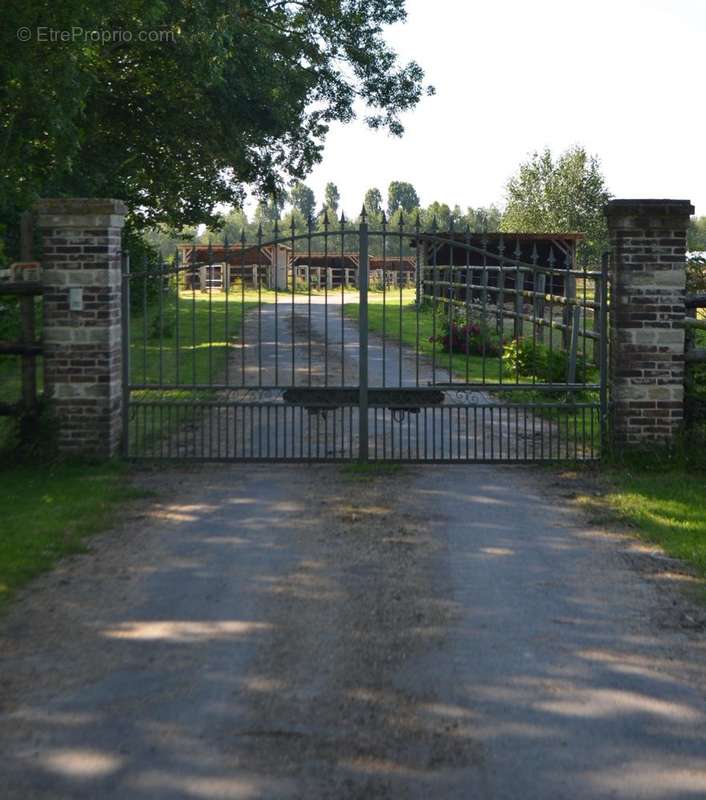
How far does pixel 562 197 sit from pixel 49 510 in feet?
228

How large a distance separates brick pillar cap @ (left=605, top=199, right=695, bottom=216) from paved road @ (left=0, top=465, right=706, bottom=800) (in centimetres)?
341

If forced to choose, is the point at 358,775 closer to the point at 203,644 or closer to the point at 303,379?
the point at 203,644

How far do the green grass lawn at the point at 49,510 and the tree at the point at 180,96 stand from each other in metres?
7.11

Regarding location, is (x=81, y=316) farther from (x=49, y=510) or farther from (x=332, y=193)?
(x=332, y=193)

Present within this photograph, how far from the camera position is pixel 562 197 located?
7656 centimetres

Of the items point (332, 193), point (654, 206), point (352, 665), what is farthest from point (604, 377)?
point (332, 193)

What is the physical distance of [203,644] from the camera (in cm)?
660

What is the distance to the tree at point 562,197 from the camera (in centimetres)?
7519

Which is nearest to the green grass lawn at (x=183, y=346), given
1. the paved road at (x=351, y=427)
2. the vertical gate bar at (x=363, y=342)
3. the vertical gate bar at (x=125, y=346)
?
the vertical gate bar at (x=125, y=346)

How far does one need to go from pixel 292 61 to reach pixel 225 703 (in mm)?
24909

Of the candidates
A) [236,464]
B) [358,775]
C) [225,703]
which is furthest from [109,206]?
[358,775]

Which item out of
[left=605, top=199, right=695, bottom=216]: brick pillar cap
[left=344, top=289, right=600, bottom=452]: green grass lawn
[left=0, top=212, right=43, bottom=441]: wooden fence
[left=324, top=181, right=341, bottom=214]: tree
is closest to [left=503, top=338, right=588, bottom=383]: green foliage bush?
Answer: [left=344, top=289, right=600, bottom=452]: green grass lawn

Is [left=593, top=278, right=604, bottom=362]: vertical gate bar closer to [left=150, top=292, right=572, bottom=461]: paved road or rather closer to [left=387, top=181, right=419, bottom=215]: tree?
[left=150, top=292, right=572, bottom=461]: paved road

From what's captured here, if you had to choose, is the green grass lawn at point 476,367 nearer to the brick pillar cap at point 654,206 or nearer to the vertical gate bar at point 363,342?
the vertical gate bar at point 363,342
